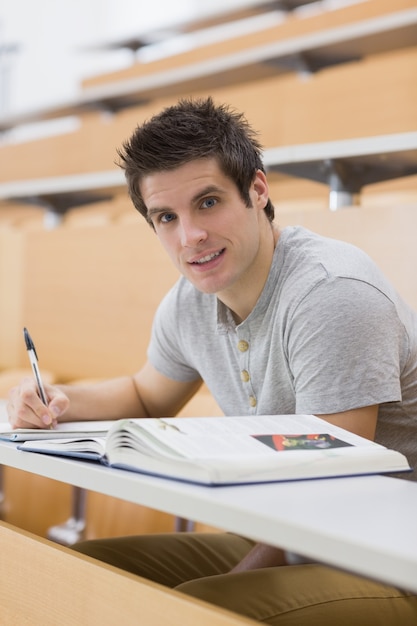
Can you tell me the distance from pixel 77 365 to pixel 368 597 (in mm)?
1456

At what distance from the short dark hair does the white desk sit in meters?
0.43

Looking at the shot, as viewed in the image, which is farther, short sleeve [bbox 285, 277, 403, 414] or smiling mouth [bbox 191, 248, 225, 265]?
smiling mouth [bbox 191, 248, 225, 265]

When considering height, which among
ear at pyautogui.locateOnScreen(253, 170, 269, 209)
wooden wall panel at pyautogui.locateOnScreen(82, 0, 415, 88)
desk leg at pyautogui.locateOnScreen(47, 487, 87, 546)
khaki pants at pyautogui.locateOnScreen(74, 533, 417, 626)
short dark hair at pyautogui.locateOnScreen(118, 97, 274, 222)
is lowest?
desk leg at pyautogui.locateOnScreen(47, 487, 87, 546)

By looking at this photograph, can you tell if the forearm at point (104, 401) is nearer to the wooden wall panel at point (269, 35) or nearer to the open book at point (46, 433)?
the open book at point (46, 433)

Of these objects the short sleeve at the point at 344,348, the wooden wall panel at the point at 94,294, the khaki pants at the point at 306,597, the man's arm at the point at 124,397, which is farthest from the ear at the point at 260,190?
the wooden wall panel at the point at 94,294

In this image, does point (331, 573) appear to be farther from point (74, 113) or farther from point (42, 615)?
point (74, 113)

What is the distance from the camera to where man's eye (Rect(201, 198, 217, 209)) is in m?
1.04

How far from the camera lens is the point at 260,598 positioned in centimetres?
79

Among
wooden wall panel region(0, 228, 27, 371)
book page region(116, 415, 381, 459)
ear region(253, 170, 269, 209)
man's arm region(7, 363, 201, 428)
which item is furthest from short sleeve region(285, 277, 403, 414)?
wooden wall panel region(0, 228, 27, 371)

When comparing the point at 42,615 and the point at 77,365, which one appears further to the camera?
the point at 77,365

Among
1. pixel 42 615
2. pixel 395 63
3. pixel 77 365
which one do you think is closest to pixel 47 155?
pixel 77 365

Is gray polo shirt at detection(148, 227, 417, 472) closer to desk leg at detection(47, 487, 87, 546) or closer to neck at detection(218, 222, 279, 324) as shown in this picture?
neck at detection(218, 222, 279, 324)

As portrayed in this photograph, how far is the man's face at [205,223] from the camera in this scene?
1021 millimetres

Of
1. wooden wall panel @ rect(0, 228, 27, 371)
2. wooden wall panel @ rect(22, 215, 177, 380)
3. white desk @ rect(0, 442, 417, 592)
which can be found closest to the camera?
white desk @ rect(0, 442, 417, 592)
